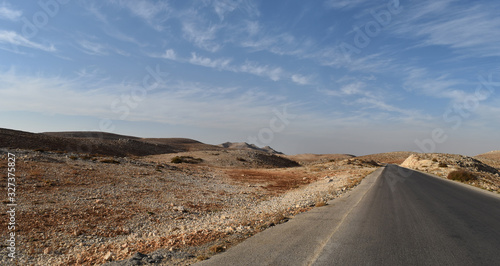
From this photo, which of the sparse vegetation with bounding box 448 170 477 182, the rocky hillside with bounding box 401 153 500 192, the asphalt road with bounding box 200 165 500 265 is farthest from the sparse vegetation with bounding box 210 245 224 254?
the sparse vegetation with bounding box 448 170 477 182

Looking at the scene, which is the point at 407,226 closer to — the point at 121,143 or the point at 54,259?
the point at 54,259

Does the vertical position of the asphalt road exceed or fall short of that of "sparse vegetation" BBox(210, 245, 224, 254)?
it exceeds it

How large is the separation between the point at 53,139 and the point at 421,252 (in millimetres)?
62344

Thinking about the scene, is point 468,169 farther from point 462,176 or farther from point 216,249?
point 216,249

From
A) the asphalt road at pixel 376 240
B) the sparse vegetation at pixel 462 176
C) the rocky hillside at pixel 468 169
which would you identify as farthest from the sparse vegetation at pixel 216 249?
the sparse vegetation at pixel 462 176

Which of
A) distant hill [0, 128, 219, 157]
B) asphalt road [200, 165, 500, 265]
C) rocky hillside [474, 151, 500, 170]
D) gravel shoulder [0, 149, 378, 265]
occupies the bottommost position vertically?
gravel shoulder [0, 149, 378, 265]

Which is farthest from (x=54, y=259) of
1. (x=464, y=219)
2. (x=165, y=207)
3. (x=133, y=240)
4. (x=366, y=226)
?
(x=464, y=219)

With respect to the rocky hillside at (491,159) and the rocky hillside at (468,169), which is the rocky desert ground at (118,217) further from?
the rocky hillside at (491,159)

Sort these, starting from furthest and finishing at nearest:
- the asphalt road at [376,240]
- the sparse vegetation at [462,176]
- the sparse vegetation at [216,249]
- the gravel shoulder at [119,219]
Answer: the sparse vegetation at [462,176], the gravel shoulder at [119,219], the sparse vegetation at [216,249], the asphalt road at [376,240]

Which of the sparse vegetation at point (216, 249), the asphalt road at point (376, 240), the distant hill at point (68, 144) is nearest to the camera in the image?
the asphalt road at point (376, 240)

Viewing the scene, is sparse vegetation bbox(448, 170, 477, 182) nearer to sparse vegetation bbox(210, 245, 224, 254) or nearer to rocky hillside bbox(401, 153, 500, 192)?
rocky hillside bbox(401, 153, 500, 192)

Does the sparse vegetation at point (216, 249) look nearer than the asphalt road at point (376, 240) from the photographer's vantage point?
No

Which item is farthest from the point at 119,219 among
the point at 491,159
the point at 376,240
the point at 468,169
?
the point at 491,159

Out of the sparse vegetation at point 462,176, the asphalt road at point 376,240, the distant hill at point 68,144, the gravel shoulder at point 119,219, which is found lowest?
the gravel shoulder at point 119,219
